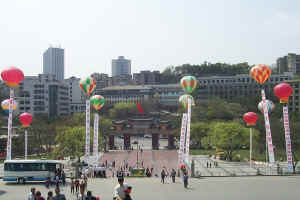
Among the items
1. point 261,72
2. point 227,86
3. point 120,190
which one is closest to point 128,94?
point 227,86

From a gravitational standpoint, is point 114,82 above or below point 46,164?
above

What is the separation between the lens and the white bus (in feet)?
95.2

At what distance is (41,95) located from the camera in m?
112

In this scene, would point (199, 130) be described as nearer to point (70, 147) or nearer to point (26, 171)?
point (70, 147)

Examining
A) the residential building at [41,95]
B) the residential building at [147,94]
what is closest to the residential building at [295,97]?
the residential building at [147,94]

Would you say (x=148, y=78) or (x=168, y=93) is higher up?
(x=148, y=78)

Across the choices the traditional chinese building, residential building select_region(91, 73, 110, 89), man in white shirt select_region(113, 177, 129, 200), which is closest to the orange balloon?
man in white shirt select_region(113, 177, 129, 200)

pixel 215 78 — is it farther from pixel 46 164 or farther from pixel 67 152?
pixel 46 164

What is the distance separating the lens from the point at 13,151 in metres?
53.0

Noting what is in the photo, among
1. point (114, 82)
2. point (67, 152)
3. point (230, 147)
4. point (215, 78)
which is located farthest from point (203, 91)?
point (67, 152)

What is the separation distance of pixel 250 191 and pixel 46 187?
13638mm

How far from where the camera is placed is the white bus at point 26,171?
29016 millimetres

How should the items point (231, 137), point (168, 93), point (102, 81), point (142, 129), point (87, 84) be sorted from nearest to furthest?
point (87, 84)
point (231, 137)
point (142, 129)
point (168, 93)
point (102, 81)

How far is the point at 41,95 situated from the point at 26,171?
8593 centimetres
